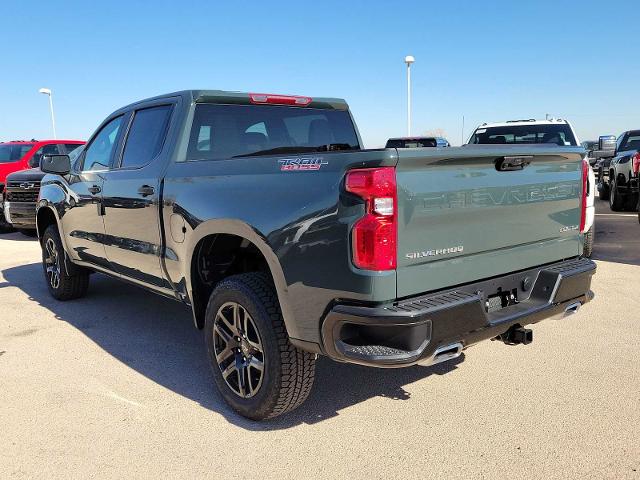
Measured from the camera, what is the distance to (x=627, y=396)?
3.37 meters

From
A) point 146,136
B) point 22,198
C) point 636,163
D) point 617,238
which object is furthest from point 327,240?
point 22,198

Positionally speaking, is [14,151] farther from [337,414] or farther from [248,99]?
[337,414]

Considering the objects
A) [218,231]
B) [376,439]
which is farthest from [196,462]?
[218,231]

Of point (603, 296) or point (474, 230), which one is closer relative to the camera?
point (474, 230)

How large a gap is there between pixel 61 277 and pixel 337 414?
3.80 m

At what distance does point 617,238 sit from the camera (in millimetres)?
9141

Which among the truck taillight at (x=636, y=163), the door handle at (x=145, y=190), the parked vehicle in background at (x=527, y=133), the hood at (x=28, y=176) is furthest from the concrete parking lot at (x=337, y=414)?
the hood at (x=28, y=176)

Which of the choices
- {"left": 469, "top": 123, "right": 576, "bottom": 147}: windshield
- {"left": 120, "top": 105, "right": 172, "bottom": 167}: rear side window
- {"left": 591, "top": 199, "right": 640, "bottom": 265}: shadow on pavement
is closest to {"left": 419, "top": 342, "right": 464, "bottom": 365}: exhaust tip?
{"left": 120, "top": 105, "right": 172, "bottom": 167}: rear side window

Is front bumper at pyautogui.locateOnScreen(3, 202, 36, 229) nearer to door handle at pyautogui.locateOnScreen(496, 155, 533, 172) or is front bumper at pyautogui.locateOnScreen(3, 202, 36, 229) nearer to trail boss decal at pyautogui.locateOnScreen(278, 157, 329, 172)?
trail boss decal at pyautogui.locateOnScreen(278, 157, 329, 172)

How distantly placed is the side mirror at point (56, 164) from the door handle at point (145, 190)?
152cm

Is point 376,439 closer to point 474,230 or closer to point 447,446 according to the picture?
point 447,446

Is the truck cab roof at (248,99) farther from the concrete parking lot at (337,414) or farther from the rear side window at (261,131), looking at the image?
the concrete parking lot at (337,414)

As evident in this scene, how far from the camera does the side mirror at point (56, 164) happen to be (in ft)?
16.6

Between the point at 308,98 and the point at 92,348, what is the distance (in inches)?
104
